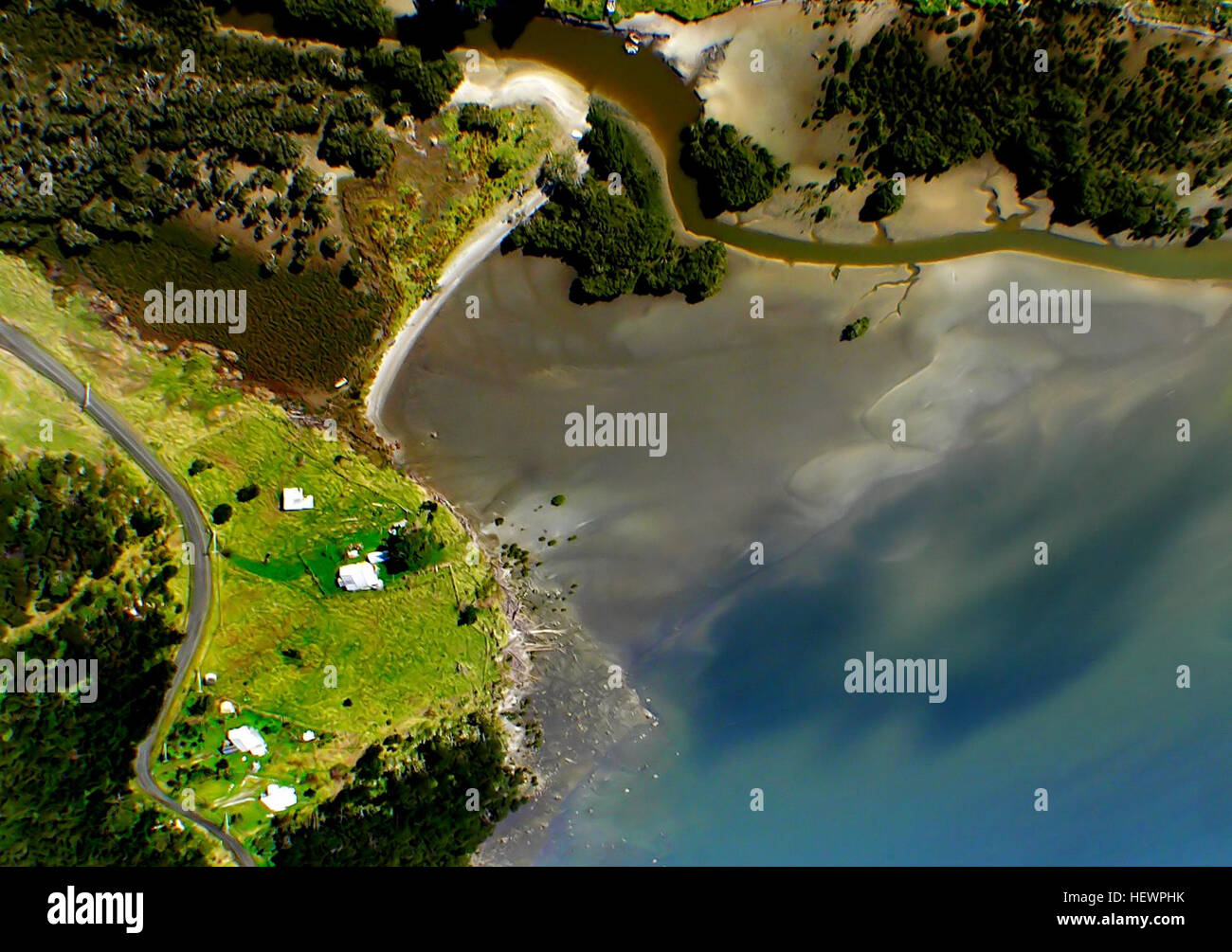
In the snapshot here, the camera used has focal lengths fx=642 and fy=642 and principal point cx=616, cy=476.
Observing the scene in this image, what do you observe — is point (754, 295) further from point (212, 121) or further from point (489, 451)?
point (212, 121)

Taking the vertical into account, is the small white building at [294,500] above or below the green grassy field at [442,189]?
below

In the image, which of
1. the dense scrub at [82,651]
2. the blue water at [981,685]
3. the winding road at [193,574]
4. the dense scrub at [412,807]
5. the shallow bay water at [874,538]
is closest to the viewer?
the dense scrub at [82,651]

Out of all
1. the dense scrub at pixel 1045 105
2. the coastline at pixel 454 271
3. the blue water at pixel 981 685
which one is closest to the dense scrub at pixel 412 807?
the blue water at pixel 981 685

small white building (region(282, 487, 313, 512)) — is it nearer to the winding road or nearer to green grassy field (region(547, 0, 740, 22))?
the winding road

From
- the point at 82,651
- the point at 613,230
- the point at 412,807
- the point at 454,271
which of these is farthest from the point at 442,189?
the point at 412,807

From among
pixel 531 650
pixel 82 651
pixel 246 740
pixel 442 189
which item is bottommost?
pixel 246 740

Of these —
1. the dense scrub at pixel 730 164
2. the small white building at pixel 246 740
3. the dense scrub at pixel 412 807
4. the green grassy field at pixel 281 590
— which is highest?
the dense scrub at pixel 730 164

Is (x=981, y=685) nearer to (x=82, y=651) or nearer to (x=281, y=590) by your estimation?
Answer: (x=281, y=590)

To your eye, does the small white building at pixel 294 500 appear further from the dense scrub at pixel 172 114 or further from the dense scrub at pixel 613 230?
the dense scrub at pixel 613 230
